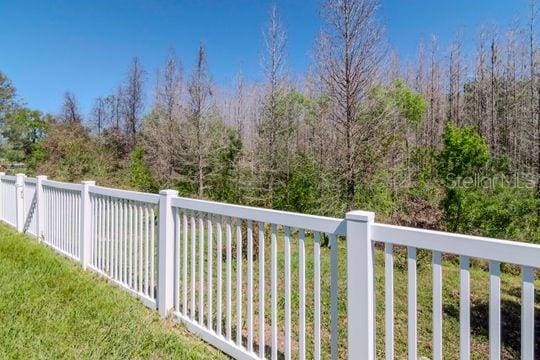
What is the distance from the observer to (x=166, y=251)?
320 centimetres

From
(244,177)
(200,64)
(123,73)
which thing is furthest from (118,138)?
(244,177)

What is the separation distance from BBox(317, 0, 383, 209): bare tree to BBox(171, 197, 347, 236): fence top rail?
609 cm

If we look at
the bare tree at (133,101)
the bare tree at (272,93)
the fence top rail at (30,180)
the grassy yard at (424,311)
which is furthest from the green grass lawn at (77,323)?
the bare tree at (133,101)

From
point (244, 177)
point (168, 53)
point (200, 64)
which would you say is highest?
point (168, 53)

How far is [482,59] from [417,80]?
10.1 ft

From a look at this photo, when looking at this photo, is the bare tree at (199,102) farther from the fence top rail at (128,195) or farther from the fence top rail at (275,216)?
the fence top rail at (275,216)

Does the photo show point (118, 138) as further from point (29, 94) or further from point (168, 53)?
point (29, 94)

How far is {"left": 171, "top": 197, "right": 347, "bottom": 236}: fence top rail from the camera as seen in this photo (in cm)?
197

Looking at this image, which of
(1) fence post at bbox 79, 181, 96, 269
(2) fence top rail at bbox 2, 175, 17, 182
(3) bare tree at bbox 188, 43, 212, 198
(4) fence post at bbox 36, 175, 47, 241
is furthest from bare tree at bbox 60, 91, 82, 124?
(1) fence post at bbox 79, 181, 96, 269

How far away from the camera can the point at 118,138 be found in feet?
68.3

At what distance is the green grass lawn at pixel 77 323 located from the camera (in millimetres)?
2518

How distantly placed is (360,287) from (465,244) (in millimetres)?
Answer: 531

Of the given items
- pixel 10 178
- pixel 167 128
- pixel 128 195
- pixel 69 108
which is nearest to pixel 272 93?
pixel 167 128

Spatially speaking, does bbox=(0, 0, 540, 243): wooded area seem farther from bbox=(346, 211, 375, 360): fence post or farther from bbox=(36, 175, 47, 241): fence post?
bbox=(346, 211, 375, 360): fence post
